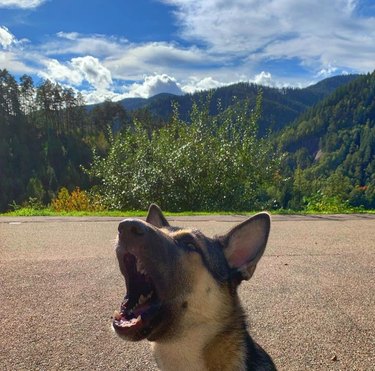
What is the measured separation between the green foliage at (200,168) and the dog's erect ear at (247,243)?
1260 cm

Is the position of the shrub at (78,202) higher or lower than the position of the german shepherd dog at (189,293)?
lower

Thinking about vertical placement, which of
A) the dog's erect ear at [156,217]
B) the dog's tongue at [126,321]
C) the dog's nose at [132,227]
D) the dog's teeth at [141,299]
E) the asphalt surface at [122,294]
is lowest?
the asphalt surface at [122,294]

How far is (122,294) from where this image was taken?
600 centimetres

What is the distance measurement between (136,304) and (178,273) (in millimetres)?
387

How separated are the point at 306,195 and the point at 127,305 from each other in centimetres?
1718

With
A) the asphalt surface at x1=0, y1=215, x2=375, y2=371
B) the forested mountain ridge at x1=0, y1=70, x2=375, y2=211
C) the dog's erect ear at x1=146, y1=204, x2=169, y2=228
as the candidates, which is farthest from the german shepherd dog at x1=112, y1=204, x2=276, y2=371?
the forested mountain ridge at x1=0, y1=70, x2=375, y2=211

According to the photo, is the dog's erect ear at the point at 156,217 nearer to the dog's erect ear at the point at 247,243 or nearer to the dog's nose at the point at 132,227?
the dog's erect ear at the point at 247,243

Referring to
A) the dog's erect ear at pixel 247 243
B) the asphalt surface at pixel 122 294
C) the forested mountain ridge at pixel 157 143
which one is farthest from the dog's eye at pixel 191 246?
the forested mountain ridge at pixel 157 143

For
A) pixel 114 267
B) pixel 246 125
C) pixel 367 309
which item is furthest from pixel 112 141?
pixel 367 309

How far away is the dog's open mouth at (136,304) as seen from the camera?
3.05m

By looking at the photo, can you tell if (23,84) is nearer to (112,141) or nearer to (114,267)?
(112,141)

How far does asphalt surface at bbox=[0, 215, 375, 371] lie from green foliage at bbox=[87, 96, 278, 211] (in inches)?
262

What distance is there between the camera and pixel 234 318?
3436 mm

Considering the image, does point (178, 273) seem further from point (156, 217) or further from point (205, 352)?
point (156, 217)
